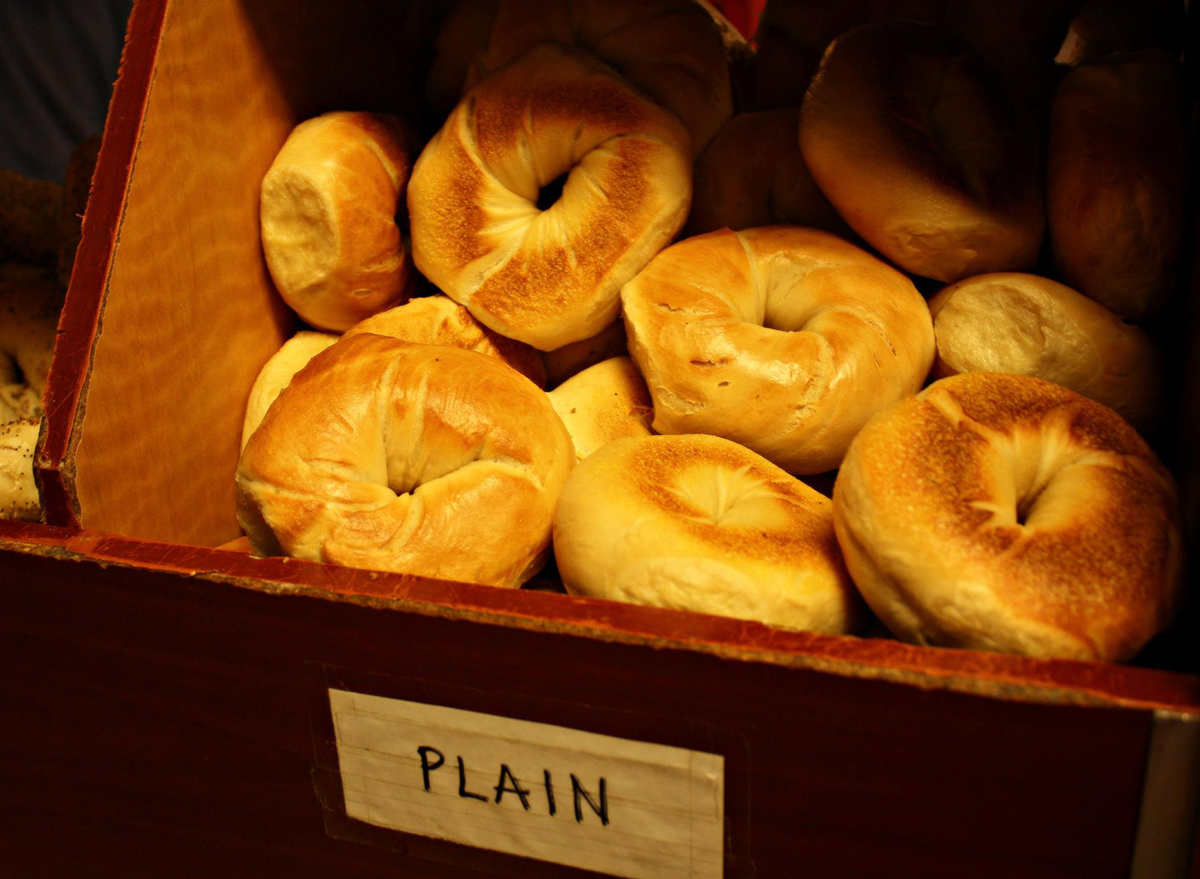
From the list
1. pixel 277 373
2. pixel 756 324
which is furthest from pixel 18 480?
pixel 756 324

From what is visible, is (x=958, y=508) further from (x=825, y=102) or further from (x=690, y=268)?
(x=825, y=102)

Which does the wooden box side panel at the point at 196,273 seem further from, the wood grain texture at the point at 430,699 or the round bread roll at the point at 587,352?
the round bread roll at the point at 587,352

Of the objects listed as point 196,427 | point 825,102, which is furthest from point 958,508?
point 196,427

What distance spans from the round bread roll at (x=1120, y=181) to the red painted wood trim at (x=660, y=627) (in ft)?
2.06

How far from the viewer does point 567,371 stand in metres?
1.33

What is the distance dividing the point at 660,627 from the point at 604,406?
0.55m

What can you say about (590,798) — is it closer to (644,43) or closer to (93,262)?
(93,262)

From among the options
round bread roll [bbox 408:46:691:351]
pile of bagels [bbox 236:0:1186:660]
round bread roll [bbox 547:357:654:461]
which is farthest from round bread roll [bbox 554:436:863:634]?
round bread roll [bbox 408:46:691:351]

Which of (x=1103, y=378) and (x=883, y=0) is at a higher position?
(x=883, y=0)

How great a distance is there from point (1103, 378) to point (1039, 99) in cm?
49

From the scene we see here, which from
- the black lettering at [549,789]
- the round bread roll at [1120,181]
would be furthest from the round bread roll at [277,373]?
the round bread roll at [1120,181]

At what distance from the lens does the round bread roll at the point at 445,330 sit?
122cm

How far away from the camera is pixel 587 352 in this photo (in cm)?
131

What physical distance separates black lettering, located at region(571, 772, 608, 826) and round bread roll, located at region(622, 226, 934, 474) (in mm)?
477
